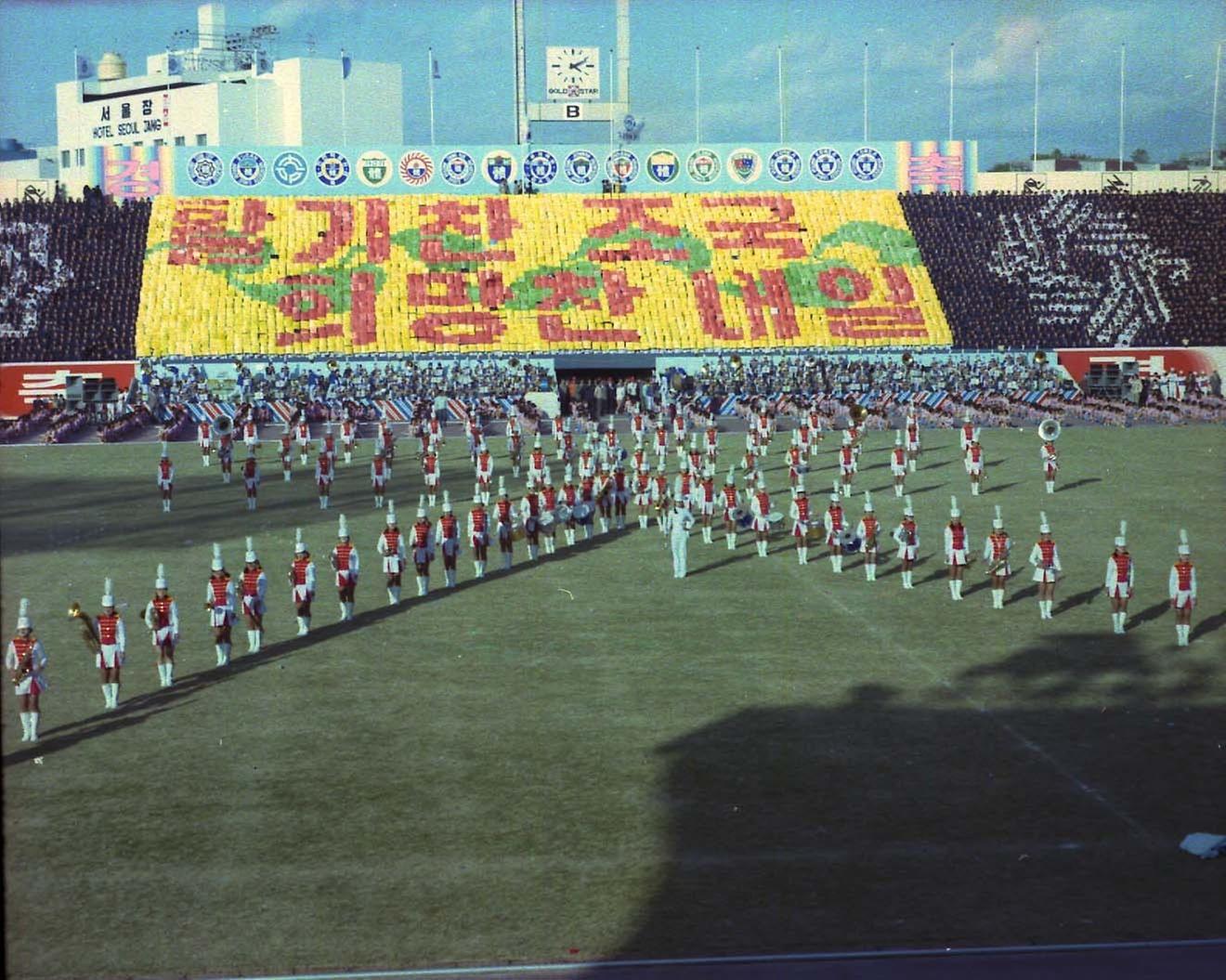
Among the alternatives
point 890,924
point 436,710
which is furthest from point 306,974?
point 436,710

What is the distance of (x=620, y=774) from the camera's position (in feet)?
48.8

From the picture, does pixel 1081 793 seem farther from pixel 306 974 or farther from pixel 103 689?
pixel 103 689

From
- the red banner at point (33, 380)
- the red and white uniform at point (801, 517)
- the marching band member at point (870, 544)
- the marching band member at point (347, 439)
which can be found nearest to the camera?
the marching band member at point (870, 544)

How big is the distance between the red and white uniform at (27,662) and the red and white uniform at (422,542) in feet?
25.6

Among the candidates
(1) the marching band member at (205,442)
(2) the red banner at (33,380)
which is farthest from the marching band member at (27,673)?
(2) the red banner at (33,380)

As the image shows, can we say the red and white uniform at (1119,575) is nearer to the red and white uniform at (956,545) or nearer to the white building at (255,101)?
the red and white uniform at (956,545)

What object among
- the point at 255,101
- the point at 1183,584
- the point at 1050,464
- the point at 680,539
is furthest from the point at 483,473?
the point at 255,101

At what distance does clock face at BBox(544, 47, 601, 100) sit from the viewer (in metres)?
68.9

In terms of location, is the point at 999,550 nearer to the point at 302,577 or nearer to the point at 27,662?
the point at 302,577

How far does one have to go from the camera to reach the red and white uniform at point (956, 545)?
893 inches

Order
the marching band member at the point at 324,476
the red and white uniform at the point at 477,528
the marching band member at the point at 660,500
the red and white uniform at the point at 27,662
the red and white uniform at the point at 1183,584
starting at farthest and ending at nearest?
the marching band member at the point at 324,476 → the marching band member at the point at 660,500 → the red and white uniform at the point at 477,528 → the red and white uniform at the point at 1183,584 → the red and white uniform at the point at 27,662

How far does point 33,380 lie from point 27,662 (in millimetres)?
42018

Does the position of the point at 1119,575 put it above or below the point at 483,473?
below

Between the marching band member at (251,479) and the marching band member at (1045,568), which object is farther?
the marching band member at (251,479)
